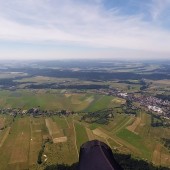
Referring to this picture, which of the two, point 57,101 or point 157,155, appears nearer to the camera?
point 157,155

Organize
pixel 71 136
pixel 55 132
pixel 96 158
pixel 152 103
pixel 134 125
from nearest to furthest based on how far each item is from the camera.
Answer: pixel 96 158, pixel 71 136, pixel 55 132, pixel 134 125, pixel 152 103

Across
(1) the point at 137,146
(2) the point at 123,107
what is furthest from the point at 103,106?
(1) the point at 137,146

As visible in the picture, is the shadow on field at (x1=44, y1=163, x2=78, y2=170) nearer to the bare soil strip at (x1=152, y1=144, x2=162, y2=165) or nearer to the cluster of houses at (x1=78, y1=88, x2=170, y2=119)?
the bare soil strip at (x1=152, y1=144, x2=162, y2=165)

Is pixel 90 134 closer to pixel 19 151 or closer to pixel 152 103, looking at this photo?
pixel 19 151

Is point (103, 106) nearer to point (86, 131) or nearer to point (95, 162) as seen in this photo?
point (86, 131)

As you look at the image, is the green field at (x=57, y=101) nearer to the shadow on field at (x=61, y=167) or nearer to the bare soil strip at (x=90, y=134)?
the bare soil strip at (x=90, y=134)

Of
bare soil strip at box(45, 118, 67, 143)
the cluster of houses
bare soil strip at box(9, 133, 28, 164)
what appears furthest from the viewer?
the cluster of houses

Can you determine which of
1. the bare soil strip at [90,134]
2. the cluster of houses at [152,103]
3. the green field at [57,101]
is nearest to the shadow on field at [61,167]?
the bare soil strip at [90,134]

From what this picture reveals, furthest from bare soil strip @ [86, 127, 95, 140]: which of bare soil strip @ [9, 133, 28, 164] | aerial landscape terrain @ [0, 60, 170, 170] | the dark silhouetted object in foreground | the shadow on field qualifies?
the dark silhouetted object in foreground

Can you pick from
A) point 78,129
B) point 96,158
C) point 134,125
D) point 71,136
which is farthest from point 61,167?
point 134,125

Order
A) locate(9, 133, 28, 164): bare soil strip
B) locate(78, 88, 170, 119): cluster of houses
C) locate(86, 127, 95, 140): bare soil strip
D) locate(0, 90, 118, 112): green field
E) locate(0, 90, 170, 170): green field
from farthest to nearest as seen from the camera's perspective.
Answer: locate(0, 90, 118, 112): green field < locate(78, 88, 170, 119): cluster of houses < locate(86, 127, 95, 140): bare soil strip < locate(0, 90, 170, 170): green field < locate(9, 133, 28, 164): bare soil strip
